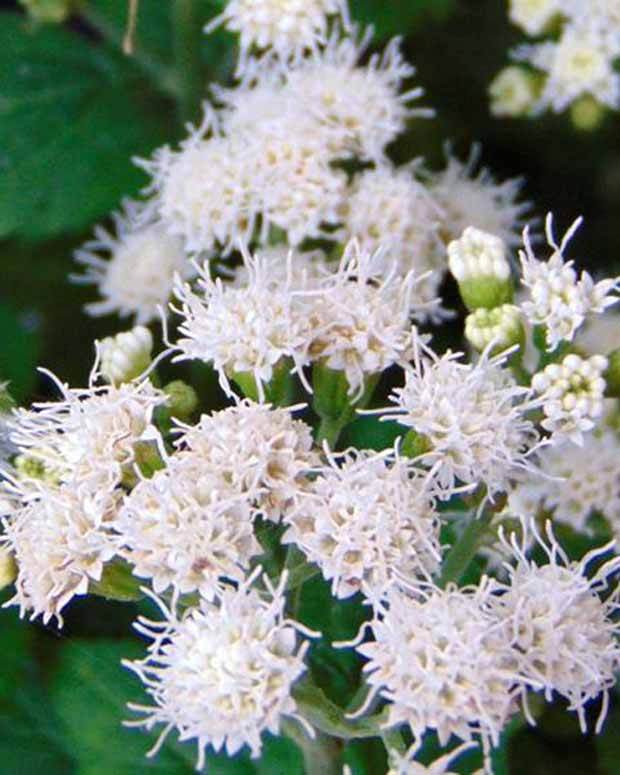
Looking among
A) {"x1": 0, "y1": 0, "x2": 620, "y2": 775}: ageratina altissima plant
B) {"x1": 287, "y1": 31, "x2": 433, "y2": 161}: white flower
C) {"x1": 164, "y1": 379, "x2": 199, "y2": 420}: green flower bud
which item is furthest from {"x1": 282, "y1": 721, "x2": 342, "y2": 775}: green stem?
{"x1": 287, "y1": 31, "x2": 433, "y2": 161}: white flower

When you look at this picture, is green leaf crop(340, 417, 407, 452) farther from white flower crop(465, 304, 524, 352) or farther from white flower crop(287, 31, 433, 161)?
white flower crop(287, 31, 433, 161)

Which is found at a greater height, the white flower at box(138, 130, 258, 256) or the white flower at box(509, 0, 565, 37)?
the white flower at box(509, 0, 565, 37)

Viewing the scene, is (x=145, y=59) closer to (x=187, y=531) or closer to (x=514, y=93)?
(x=514, y=93)

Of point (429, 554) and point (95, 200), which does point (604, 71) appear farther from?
point (429, 554)

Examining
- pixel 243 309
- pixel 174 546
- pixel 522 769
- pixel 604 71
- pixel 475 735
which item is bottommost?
pixel 522 769

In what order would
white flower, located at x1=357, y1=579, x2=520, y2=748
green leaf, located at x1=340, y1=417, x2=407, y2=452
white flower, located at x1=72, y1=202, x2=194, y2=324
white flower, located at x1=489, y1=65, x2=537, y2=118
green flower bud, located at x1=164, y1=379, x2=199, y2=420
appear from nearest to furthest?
white flower, located at x1=357, y1=579, x2=520, y2=748 < green flower bud, located at x1=164, y1=379, x2=199, y2=420 < green leaf, located at x1=340, y1=417, x2=407, y2=452 < white flower, located at x1=72, y1=202, x2=194, y2=324 < white flower, located at x1=489, y1=65, x2=537, y2=118

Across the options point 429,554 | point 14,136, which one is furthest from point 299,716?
point 14,136
